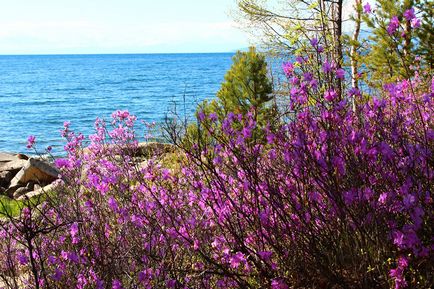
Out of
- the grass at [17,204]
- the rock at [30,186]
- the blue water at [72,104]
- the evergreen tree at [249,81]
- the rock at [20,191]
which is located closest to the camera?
the grass at [17,204]

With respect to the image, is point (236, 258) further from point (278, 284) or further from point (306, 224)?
point (306, 224)

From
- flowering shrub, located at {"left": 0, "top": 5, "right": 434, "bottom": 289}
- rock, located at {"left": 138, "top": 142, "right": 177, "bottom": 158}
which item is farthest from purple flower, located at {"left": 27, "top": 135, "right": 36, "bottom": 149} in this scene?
rock, located at {"left": 138, "top": 142, "right": 177, "bottom": 158}

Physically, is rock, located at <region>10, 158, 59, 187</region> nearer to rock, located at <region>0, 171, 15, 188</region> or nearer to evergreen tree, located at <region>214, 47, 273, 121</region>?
rock, located at <region>0, 171, 15, 188</region>

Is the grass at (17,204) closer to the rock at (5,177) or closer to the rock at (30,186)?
the rock at (30,186)

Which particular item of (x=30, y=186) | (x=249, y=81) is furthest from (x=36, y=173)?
(x=249, y=81)

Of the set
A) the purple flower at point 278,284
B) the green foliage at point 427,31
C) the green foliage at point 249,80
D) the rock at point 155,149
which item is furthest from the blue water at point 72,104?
the purple flower at point 278,284

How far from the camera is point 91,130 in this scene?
32.7 metres

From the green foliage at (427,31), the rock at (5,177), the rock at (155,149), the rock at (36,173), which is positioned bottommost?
the rock at (5,177)

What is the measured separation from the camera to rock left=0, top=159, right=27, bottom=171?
18.3m

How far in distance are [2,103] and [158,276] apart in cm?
5490

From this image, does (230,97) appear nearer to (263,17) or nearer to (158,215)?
(263,17)

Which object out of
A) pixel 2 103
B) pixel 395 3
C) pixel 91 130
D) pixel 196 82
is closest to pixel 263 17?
pixel 395 3

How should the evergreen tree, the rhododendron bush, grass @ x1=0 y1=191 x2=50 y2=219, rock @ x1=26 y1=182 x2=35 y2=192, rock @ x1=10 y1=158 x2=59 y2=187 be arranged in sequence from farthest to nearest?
rock @ x1=10 y1=158 x2=59 y2=187 < rock @ x1=26 y1=182 x2=35 y2=192 < the evergreen tree < the rhododendron bush < grass @ x1=0 y1=191 x2=50 y2=219

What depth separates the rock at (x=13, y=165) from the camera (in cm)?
1831
